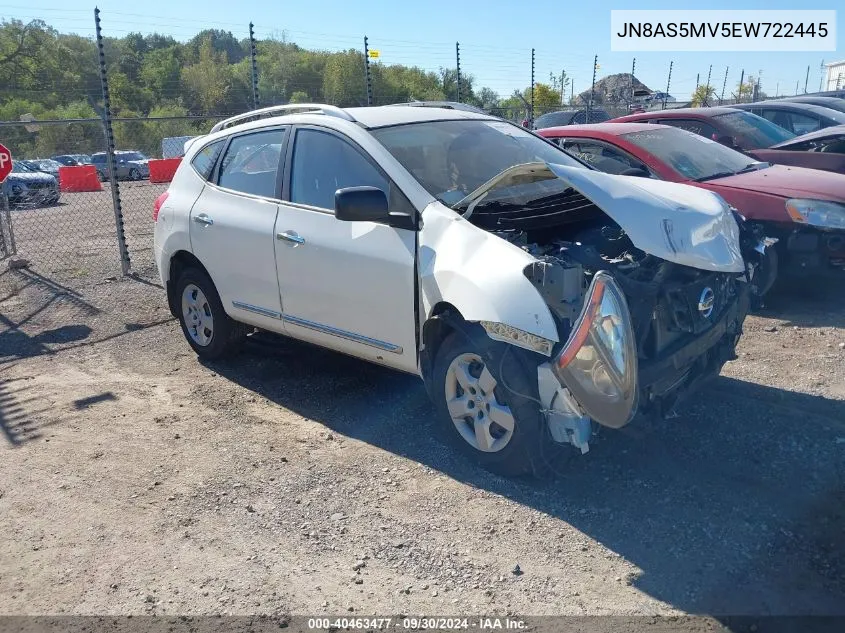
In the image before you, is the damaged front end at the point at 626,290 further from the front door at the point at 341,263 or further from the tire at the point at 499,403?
the front door at the point at 341,263

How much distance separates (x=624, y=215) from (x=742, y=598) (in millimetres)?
1765

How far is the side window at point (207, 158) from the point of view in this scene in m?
5.99

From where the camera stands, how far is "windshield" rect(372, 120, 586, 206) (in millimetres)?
4602

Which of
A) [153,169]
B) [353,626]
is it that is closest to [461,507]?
[353,626]

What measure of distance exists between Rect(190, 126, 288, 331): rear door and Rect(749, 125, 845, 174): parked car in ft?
19.6

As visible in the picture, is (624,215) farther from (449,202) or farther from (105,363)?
(105,363)

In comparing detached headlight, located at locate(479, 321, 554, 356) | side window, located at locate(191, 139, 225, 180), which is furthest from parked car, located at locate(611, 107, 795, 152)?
detached headlight, located at locate(479, 321, 554, 356)

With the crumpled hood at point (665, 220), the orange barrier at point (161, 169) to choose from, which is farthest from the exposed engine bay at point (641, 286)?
the orange barrier at point (161, 169)

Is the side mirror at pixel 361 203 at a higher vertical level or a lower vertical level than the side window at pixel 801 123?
lower

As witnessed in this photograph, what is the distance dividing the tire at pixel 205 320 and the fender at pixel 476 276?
7.62ft

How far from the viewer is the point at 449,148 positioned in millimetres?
4914

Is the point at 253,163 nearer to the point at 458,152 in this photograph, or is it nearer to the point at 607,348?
the point at 458,152

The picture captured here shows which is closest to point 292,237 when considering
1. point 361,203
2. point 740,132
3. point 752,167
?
point 361,203

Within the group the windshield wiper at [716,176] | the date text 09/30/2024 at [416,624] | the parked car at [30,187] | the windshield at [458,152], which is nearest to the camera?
the date text 09/30/2024 at [416,624]
